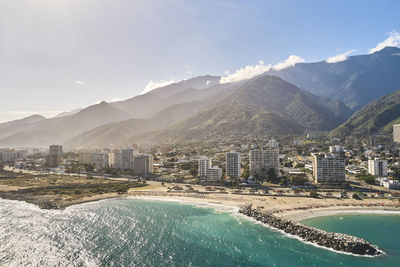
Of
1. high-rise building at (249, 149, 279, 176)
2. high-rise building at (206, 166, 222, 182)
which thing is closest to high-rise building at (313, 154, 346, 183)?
high-rise building at (249, 149, 279, 176)

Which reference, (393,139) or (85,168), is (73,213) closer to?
(85,168)

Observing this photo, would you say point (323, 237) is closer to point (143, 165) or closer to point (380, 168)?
point (380, 168)

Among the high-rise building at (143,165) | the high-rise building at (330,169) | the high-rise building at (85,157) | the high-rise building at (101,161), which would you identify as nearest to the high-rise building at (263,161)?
the high-rise building at (330,169)

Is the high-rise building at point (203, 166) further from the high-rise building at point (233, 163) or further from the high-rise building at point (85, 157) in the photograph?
the high-rise building at point (85, 157)

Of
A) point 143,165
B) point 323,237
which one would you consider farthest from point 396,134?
point 323,237

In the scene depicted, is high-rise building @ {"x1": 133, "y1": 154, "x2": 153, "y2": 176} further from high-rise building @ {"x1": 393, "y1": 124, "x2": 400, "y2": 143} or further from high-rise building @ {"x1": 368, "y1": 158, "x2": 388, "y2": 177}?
high-rise building @ {"x1": 393, "y1": 124, "x2": 400, "y2": 143}
